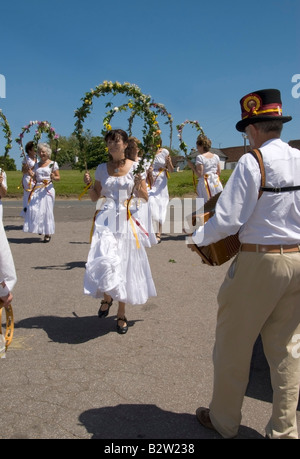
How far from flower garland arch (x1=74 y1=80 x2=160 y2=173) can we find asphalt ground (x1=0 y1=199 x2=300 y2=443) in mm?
1952

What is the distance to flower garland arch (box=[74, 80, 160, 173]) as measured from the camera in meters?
5.56

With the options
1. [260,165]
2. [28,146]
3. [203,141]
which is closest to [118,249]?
[260,165]

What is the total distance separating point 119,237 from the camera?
542 centimetres

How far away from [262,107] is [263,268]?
1.04 metres

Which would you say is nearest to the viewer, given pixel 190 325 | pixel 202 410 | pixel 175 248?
pixel 202 410

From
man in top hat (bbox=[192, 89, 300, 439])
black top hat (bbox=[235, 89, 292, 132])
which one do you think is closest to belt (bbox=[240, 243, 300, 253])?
man in top hat (bbox=[192, 89, 300, 439])

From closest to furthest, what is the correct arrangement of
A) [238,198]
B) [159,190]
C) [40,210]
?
1. [238,198]
2. [40,210]
3. [159,190]

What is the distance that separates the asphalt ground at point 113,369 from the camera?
132 inches

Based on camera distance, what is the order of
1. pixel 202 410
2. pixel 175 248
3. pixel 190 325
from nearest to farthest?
1. pixel 202 410
2. pixel 190 325
3. pixel 175 248

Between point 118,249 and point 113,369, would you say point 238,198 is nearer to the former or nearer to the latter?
point 113,369

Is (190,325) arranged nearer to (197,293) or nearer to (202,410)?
(197,293)

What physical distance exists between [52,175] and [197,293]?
227 inches
